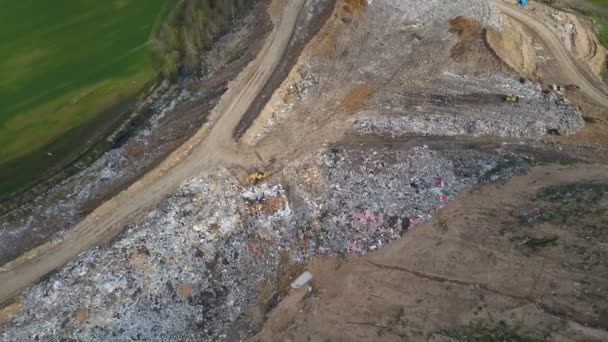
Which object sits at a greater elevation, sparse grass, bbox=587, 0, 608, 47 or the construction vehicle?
sparse grass, bbox=587, 0, 608, 47

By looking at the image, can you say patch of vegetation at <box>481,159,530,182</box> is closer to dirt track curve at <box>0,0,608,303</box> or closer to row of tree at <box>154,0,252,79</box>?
dirt track curve at <box>0,0,608,303</box>

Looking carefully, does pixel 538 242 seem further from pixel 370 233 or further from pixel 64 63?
→ pixel 64 63

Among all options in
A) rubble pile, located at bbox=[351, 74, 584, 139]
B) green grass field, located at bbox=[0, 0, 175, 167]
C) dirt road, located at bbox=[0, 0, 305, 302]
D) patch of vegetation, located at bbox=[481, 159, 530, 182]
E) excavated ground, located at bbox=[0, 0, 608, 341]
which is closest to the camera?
excavated ground, located at bbox=[0, 0, 608, 341]

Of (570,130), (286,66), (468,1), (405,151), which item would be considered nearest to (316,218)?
(405,151)

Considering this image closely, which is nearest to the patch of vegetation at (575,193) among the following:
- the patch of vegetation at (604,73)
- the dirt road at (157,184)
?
the dirt road at (157,184)

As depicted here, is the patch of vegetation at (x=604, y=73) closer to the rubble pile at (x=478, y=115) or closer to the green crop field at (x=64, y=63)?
the rubble pile at (x=478, y=115)

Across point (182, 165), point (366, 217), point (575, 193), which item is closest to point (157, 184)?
point (182, 165)

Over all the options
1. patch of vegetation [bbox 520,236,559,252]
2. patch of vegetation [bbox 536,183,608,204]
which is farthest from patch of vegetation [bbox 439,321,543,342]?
patch of vegetation [bbox 536,183,608,204]
